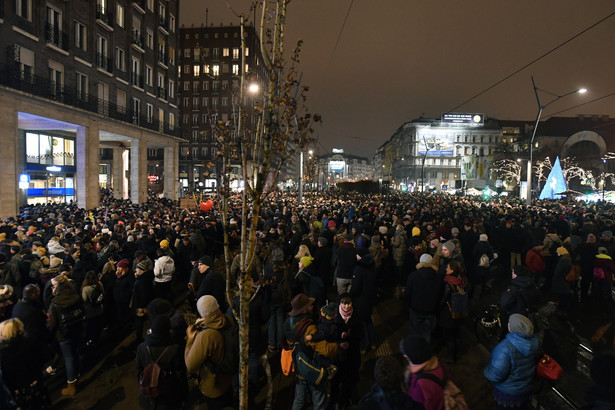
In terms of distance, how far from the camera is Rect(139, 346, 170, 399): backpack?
12.7ft

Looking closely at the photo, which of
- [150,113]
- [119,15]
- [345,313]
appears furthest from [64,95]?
[345,313]

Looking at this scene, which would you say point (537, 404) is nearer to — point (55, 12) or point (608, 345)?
point (608, 345)

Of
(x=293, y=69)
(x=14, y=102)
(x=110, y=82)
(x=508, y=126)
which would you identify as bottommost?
(x=293, y=69)

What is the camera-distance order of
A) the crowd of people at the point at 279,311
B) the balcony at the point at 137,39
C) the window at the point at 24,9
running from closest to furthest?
1. the crowd of people at the point at 279,311
2. the window at the point at 24,9
3. the balcony at the point at 137,39

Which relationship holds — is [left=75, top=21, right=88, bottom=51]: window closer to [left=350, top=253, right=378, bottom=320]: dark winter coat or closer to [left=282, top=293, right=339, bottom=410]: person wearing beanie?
[left=350, top=253, right=378, bottom=320]: dark winter coat

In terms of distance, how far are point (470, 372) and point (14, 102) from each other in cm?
2296

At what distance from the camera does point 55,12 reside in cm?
2258

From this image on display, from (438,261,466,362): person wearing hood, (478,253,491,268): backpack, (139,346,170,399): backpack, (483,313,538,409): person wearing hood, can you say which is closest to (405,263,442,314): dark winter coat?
(438,261,466,362): person wearing hood

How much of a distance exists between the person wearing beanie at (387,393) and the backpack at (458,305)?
11.4ft

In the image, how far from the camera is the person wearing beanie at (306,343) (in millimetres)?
4172

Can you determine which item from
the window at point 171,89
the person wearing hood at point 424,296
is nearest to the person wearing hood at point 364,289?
the person wearing hood at point 424,296

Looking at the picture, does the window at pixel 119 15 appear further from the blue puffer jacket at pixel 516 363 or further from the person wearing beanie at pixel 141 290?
the blue puffer jacket at pixel 516 363

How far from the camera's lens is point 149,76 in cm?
3488

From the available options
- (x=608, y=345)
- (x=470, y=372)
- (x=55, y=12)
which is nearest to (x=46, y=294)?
(x=470, y=372)
